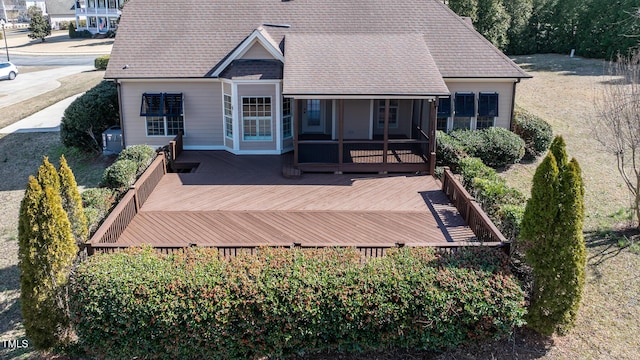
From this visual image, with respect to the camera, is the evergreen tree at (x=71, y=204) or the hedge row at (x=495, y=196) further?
the hedge row at (x=495, y=196)

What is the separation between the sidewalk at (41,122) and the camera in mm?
23828

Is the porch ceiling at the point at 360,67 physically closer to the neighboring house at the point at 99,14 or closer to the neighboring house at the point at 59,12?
the neighboring house at the point at 99,14

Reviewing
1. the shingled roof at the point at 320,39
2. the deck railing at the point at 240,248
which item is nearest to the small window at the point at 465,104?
the shingled roof at the point at 320,39

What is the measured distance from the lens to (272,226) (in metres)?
12.4

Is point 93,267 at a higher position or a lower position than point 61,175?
lower

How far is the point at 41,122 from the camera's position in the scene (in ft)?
82.5

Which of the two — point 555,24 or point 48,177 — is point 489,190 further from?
point 555,24

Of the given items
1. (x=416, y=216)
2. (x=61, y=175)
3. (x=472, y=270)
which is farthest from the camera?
(x=416, y=216)

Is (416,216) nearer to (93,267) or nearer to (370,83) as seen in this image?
(370,83)

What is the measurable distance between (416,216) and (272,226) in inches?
140

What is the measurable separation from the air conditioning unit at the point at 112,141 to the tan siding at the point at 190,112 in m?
1.14

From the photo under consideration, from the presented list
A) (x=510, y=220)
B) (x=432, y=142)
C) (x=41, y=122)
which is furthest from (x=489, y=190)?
(x=41, y=122)

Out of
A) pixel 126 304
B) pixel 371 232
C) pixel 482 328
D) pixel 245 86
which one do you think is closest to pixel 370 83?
pixel 245 86

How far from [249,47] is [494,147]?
8647 millimetres
